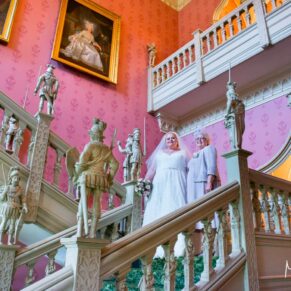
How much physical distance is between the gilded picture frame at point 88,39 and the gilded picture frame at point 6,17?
0.92 meters

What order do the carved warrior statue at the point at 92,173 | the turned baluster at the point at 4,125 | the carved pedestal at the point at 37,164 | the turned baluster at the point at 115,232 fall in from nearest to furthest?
the carved warrior statue at the point at 92,173 → the carved pedestal at the point at 37,164 → the turned baluster at the point at 4,125 → the turned baluster at the point at 115,232

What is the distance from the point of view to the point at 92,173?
6.87 feet

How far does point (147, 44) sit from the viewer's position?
8719mm

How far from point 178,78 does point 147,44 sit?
1914 mm

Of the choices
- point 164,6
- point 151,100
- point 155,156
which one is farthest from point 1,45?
point 164,6

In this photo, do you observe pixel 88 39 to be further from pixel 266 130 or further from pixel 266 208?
pixel 266 208

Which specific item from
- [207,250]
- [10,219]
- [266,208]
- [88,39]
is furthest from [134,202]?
[88,39]

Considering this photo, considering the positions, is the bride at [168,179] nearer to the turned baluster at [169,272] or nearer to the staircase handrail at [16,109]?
the turned baluster at [169,272]

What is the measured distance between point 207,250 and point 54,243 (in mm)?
1935

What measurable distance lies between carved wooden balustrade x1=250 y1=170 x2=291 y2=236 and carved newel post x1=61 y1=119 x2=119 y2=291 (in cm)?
174

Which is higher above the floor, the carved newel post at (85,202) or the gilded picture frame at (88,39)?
the gilded picture frame at (88,39)

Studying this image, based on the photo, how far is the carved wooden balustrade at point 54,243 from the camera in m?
3.60

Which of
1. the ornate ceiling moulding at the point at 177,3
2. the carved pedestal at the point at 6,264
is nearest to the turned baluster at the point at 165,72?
the ornate ceiling moulding at the point at 177,3

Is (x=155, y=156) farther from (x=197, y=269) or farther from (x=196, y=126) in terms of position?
(x=196, y=126)
